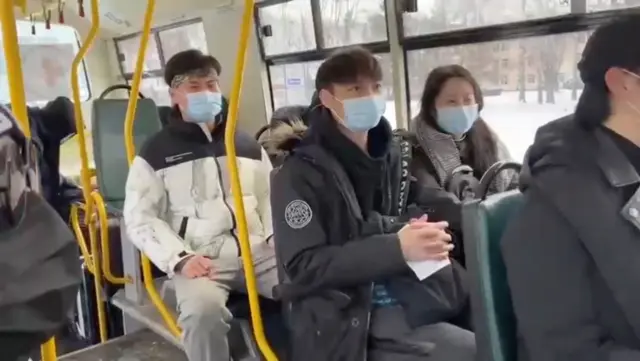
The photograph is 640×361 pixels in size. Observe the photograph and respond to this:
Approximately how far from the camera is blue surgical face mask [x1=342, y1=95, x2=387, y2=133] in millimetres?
2104

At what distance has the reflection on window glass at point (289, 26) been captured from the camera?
17.1 feet

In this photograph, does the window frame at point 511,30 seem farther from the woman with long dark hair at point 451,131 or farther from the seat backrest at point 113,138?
the seat backrest at point 113,138

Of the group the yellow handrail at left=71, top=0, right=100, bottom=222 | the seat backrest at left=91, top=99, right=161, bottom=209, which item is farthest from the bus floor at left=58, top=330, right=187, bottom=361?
the seat backrest at left=91, top=99, right=161, bottom=209

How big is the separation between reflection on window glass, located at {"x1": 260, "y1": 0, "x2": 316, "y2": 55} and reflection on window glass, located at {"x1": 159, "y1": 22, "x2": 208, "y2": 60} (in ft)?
2.53

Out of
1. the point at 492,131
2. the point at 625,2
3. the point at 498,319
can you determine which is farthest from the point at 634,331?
the point at 625,2

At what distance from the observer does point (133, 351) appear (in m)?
3.05

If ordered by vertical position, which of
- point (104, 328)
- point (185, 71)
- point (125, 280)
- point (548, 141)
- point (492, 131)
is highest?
point (185, 71)

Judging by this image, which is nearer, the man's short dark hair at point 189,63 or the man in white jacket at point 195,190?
the man in white jacket at point 195,190

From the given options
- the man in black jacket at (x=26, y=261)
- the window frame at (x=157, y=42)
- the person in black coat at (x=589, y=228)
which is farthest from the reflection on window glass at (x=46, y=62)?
the man in black jacket at (x=26, y=261)

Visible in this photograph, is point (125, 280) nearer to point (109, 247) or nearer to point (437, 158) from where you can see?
point (109, 247)

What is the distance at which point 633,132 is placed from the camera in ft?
5.11

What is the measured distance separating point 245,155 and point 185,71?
410 millimetres

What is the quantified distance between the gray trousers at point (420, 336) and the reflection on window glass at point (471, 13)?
206 centimetres

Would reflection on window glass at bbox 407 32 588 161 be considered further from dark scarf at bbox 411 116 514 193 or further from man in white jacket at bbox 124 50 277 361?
man in white jacket at bbox 124 50 277 361
